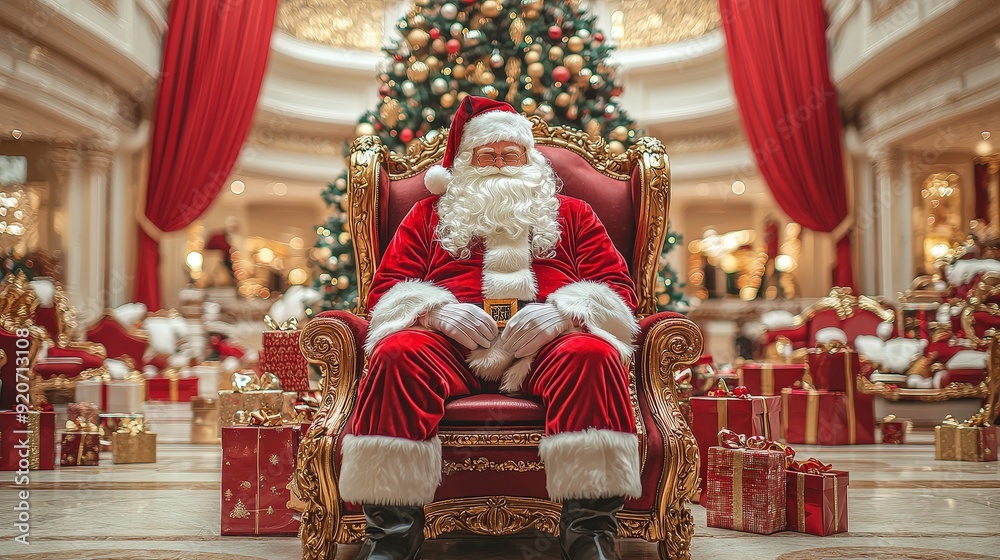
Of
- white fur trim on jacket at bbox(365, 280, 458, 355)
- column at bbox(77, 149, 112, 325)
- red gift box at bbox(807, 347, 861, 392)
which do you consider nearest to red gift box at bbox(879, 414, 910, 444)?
red gift box at bbox(807, 347, 861, 392)

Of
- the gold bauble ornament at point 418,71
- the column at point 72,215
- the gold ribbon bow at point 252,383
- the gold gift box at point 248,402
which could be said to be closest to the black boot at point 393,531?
the gold gift box at point 248,402

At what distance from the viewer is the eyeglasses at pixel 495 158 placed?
2828mm

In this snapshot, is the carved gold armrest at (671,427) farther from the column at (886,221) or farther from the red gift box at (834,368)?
the column at (886,221)

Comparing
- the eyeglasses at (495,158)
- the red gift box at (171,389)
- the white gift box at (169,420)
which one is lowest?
the white gift box at (169,420)

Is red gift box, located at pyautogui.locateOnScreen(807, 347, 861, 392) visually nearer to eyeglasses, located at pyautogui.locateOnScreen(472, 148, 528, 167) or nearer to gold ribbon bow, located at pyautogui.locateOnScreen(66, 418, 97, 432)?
eyeglasses, located at pyautogui.locateOnScreen(472, 148, 528, 167)

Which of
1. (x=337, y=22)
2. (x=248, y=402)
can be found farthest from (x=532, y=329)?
(x=337, y=22)

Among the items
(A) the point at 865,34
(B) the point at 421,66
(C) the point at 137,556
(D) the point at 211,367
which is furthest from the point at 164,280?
(C) the point at 137,556

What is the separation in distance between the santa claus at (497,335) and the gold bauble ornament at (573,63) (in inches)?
71.2

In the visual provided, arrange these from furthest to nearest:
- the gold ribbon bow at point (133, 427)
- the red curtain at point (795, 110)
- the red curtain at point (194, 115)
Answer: the red curtain at point (194, 115) < the red curtain at point (795, 110) < the gold ribbon bow at point (133, 427)

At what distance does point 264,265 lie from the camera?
14.2 meters

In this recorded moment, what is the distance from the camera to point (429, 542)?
8.41 ft

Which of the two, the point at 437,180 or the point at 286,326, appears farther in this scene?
the point at 286,326

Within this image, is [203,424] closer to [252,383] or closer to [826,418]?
[252,383]

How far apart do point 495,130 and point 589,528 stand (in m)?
1.38
